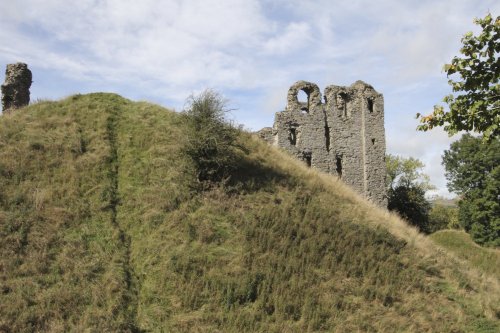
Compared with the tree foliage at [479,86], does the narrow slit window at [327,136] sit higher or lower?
higher

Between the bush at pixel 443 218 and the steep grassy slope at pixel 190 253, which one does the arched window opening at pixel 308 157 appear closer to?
the steep grassy slope at pixel 190 253

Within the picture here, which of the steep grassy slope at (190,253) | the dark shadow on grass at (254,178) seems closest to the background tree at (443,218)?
the dark shadow on grass at (254,178)

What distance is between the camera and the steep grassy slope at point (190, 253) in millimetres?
11859

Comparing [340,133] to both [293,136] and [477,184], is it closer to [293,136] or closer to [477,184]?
[293,136]

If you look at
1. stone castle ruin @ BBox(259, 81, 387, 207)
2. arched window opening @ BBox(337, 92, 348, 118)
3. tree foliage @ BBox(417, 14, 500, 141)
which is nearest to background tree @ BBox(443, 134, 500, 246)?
stone castle ruin @ BBox(259, 81, 387, 207)

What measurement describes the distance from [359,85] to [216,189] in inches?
888

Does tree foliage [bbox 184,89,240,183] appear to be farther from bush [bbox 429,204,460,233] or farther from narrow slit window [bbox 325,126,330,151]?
bush [bbox 429,204,460,233]

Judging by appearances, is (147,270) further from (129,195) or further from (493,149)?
(493,149)

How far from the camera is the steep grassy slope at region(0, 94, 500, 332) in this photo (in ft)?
38.9

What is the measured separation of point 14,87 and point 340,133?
23.0 m

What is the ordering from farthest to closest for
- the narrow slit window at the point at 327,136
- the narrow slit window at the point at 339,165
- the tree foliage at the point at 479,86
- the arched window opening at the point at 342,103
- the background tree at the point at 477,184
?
the background tree at the point at 477,184 < the arched window opening at the point at 342,103 < the narrow slit window at the point at 339,165 < the narrow slit window at the point at 327,136 < the tree foliage at the point at 479,86

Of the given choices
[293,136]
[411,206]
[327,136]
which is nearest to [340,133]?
[327,136]

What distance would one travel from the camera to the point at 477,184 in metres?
48.7

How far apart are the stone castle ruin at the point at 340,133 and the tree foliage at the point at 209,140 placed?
47.1 ft
